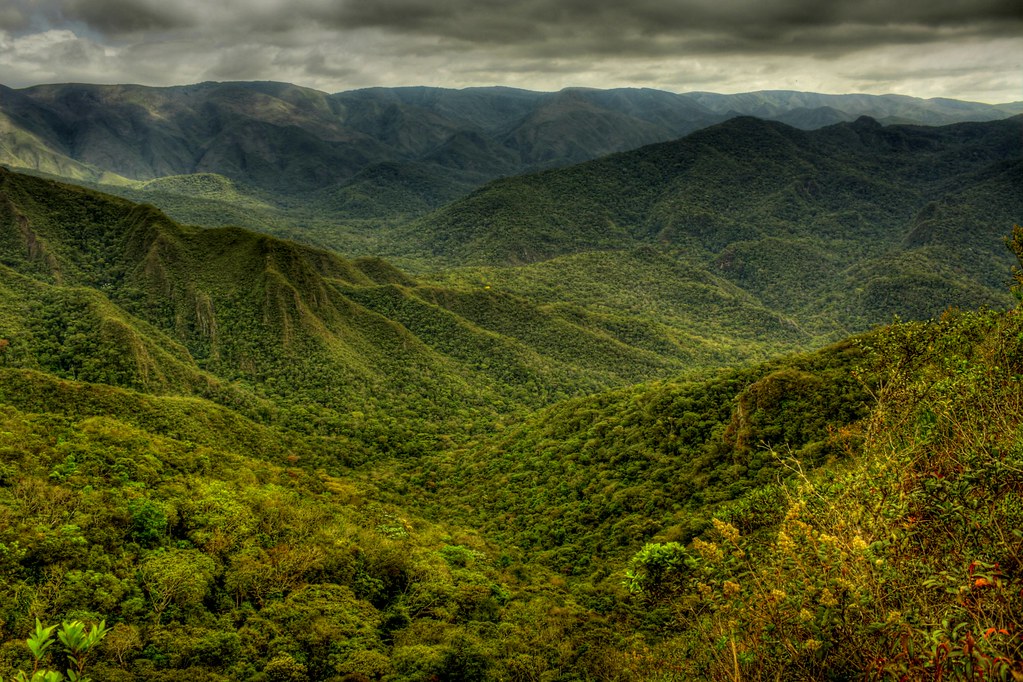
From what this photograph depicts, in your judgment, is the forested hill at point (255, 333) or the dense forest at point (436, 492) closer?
the dense forest at point (436, 492)

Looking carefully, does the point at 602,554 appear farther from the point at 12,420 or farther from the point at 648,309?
the point at 648,309

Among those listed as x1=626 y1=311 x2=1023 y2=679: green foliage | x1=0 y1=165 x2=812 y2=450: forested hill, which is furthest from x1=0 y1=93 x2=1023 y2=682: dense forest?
x1=0 y1=165 x2=812 y2=450: forested hill

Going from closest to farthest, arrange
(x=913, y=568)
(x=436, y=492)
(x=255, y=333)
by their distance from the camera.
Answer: (x=913, y=568) < (x=436, y=492) < (x=255, y=333)

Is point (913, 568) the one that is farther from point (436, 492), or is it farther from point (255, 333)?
point (255, 333)

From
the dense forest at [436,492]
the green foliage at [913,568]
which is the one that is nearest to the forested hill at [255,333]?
the dense forest at [436,492]

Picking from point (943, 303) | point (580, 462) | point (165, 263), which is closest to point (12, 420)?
point (580, 462)

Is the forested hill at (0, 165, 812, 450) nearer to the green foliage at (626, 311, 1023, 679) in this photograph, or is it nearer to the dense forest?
the dense forest

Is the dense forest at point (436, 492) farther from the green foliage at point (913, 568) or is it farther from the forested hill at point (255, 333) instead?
the forested hill at point (255, 333)

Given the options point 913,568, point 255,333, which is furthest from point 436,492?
point 913,568
